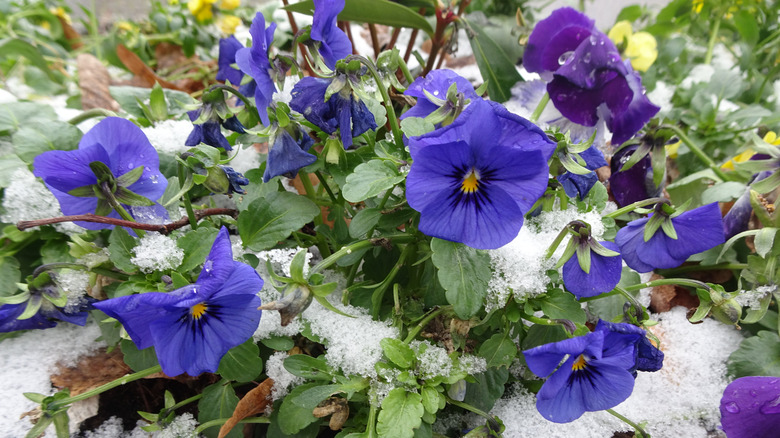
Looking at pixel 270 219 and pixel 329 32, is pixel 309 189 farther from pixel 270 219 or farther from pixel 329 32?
pixel 329 32

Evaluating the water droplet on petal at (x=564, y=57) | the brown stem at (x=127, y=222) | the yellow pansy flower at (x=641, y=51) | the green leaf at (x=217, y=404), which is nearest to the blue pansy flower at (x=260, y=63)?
the brown stem at (x=127, y=222)

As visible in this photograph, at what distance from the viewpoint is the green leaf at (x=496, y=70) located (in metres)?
1.11

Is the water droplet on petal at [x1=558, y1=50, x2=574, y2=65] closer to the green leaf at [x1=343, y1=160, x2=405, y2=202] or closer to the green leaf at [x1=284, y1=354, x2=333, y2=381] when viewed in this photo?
the green leaf at [x1=343, y1=160, x2=405, y2=202]

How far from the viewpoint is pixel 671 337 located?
87 centimetres

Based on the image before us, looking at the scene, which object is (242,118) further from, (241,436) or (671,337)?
(671,337)

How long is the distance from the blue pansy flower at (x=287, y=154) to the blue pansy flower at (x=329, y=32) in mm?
131

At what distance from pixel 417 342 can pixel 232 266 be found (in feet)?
0.87

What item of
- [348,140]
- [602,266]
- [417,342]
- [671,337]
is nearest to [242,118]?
[348,140]

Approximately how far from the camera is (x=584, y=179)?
2.19ft

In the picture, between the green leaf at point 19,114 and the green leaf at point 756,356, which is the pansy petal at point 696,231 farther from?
the green leaf at point 19,114

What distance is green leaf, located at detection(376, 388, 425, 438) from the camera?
1.89 feet

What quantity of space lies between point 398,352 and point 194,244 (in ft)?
0.93

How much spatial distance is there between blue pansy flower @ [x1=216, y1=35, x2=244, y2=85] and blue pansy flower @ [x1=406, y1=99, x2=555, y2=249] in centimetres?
50

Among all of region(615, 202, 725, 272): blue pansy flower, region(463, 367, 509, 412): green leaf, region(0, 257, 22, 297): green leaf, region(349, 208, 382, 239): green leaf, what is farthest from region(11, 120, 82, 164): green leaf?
region(615, 202, 725, 272): blue pansy flower
